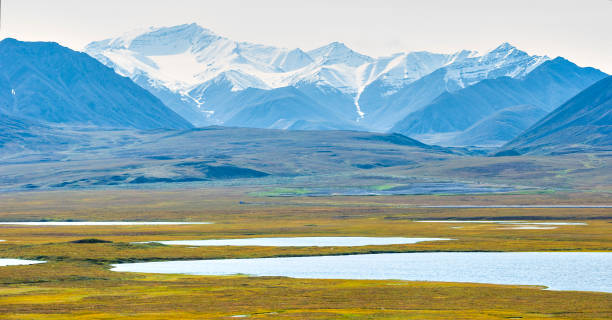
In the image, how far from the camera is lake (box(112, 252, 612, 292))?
72.9m

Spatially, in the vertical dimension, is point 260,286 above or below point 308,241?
above

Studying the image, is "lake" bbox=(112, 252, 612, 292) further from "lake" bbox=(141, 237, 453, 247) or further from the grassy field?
"lake" bbox=(141, 237, 453, 247)

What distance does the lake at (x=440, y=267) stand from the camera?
239 ft

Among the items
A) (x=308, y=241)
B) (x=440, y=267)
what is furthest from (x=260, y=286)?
(x=308, y=241)

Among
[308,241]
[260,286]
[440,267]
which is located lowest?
[308,241]

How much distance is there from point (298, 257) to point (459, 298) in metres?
34.6

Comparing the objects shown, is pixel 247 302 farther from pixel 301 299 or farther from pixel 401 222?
pixel 401 222

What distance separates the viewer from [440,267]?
270 feet

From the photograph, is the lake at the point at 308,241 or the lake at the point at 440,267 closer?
the lake at the point at 440,267

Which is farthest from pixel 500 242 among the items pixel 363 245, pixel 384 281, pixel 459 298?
pixel 459 298

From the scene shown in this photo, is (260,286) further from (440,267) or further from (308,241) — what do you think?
(308,241)

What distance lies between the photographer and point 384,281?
2835 inches

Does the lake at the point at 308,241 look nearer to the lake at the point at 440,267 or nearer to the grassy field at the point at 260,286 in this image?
the grassy field at the point at 260,286

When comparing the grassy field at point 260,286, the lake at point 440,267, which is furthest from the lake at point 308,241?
the lake at point 440,267
